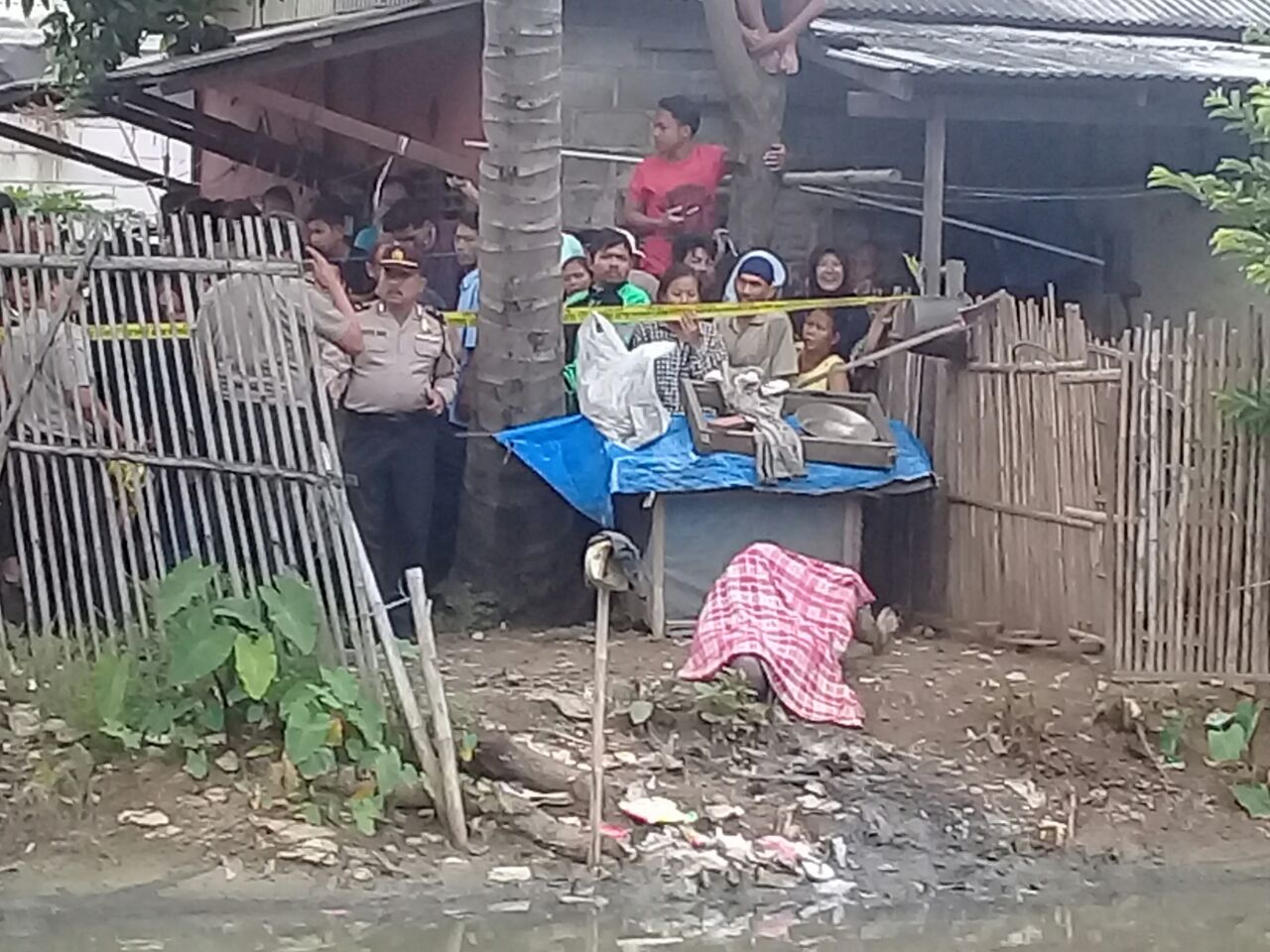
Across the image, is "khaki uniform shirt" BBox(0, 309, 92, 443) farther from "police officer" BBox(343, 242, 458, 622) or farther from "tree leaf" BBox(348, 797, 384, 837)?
"tree leaf" BBox(348, 797, 384, 837)

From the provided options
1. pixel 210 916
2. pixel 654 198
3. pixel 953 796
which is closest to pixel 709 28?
pixel 654 198

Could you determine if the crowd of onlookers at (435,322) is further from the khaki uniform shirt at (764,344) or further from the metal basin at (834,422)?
the metal basin at (834,422)

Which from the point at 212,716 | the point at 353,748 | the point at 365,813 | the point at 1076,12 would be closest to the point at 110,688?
the point at 212,716

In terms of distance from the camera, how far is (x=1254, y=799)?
805cm

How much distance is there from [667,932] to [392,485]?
3.44m

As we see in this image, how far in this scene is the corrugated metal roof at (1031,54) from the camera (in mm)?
10938

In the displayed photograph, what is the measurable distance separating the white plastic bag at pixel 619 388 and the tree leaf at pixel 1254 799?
120 inches

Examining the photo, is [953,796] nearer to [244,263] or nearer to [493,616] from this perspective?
[493,616]

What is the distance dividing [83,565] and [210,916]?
1.74m

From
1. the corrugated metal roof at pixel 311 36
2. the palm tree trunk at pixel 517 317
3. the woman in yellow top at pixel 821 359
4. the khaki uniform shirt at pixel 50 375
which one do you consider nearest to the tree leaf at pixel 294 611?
the khaki uniform shirt at pixel 50 375

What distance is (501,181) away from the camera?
9.52 m

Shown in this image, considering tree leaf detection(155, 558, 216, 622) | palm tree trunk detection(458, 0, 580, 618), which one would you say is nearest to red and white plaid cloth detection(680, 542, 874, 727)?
palm tree trunk detection(458, 0, 580, 618)

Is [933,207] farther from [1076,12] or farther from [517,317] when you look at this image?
[1076,12]

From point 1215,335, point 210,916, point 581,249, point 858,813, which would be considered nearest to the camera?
point 210,916
